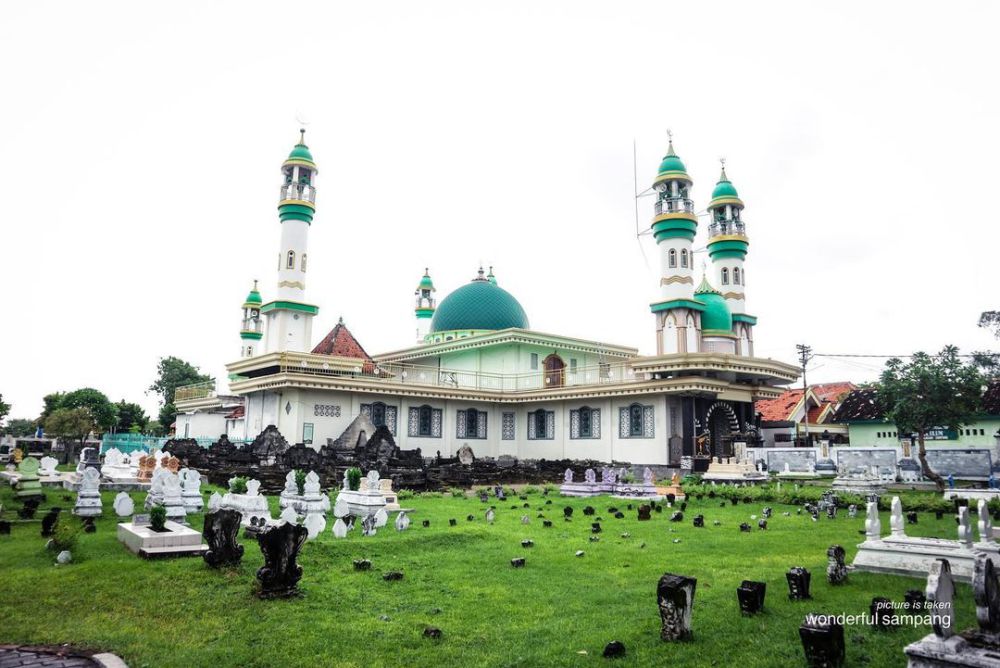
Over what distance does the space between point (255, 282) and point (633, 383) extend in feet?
110

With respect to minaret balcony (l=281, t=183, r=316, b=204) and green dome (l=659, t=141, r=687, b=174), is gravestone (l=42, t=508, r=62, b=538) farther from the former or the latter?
green dome (l=659, t=141, r=687, b=174)

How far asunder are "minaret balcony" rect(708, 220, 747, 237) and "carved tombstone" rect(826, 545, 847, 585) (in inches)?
1185

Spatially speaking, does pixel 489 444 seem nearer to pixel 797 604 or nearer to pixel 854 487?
pixel 854 487

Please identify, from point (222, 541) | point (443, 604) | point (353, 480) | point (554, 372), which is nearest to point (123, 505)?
point (353, 480)

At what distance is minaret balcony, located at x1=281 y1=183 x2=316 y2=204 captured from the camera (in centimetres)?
3562

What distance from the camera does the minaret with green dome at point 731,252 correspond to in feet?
119

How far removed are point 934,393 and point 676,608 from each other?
21253 mm

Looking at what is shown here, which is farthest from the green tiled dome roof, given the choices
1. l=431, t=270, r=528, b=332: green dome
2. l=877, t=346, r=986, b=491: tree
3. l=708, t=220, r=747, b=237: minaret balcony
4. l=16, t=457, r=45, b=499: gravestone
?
l=16, t=457, r=45, b=499: gravestone

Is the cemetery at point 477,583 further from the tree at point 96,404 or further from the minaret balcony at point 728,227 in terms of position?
the tree at point 96,404

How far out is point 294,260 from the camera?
34.9m

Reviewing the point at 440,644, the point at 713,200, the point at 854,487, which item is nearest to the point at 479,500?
the point at 854,487

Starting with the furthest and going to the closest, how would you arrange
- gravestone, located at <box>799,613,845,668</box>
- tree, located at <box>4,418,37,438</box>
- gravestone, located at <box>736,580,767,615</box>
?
tree, located at <box>4,418,37,438</box> < gravestone, located at <box>736,580,767,615</box> < gravestone, located at <box>799,613,845,668</box>

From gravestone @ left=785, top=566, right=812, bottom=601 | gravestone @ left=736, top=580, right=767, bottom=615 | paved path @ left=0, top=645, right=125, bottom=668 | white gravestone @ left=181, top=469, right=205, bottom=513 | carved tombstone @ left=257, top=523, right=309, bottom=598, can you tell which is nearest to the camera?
paved path @ left=0, top=645, right=125, bottom=668

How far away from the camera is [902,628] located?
6750mm
